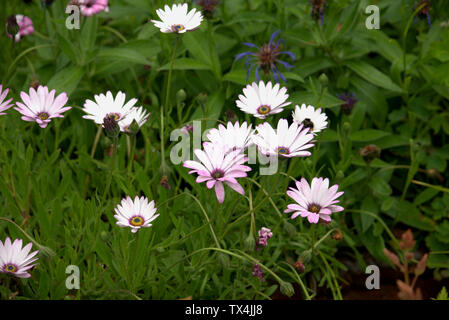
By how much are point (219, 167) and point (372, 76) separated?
958 millimetres

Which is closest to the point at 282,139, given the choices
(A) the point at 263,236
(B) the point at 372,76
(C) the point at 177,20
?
(A) the point at 263,236

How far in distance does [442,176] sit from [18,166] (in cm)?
141

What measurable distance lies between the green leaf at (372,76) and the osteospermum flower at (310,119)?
0.67 m

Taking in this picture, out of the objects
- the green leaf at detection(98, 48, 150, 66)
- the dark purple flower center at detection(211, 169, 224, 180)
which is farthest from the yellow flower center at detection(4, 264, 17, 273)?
the green leaf at detection(98, 48, 150, 66)

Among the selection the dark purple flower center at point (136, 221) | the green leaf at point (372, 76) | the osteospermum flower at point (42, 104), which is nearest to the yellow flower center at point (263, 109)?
the dark purple flower center at point (136, 221)

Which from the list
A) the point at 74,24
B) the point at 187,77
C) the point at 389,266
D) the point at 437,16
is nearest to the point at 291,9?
the point at 187,77

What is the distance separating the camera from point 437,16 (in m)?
2.19

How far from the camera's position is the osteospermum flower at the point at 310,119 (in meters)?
1.36

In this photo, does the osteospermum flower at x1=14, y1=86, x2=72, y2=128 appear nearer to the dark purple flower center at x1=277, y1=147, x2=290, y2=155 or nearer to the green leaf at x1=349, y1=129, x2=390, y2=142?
the dark purple flower center at x1=277, y1=147, x2=290, y2=155

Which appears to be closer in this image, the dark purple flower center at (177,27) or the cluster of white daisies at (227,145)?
the cluster of white daisies at (227,145)

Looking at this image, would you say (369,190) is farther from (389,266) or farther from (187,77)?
(187,77)

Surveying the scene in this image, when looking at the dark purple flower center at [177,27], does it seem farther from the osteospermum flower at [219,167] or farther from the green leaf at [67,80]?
the green leaf at [67,80]

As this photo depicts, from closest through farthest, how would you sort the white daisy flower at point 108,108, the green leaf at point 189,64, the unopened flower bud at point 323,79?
the white daisy flower at point 108,108, the unopened flower bud at point 323,79, the green leaf at point 189,64

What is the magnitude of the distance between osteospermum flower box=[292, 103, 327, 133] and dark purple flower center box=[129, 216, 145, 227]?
40 centimetres
